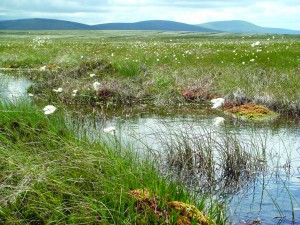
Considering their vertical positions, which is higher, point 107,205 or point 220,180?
point 107,205

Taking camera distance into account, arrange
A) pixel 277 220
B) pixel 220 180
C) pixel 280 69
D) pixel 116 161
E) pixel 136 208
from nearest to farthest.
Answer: pixel 136 208, pixel 116 161, pixel 277 220, pixel 220 180, pixel 280 69

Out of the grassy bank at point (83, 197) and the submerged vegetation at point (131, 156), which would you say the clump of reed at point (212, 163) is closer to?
the submerged vegetation at point (131, 156)

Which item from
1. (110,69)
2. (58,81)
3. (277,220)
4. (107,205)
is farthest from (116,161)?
(110,69)

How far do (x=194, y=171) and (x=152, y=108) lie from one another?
717 cm

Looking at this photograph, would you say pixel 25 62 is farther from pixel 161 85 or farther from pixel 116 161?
pixel 116 161

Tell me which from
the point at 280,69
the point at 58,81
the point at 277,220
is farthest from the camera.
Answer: the point at 280,69

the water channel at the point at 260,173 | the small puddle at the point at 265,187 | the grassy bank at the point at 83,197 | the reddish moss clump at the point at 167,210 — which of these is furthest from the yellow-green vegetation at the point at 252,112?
the reddish moss clump at the point at 167,210

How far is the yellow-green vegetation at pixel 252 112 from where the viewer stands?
Result: 41.3 ft

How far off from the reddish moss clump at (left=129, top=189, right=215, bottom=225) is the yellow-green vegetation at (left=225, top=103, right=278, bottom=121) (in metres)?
7.84

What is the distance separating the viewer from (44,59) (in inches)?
1195

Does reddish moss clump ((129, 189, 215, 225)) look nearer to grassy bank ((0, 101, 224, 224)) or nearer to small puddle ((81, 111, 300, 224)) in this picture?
grassy bank ((0, 101, 224, 224))

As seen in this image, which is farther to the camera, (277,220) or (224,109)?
(224,109)

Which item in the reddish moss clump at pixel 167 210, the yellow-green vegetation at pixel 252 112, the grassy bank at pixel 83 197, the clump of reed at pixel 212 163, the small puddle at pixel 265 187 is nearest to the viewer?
the grassy bank at pixel 83 197

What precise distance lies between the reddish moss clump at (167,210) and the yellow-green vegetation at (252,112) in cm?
784
